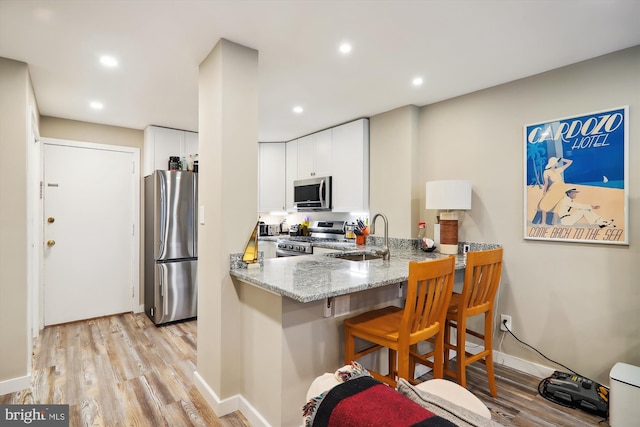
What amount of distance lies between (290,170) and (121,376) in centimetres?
336

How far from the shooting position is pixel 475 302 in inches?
92.1

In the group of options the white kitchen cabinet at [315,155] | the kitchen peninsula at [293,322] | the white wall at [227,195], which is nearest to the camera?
the kitchen peninsula at [293,322]

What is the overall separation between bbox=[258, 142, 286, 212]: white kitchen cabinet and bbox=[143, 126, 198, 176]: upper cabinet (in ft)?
3.70

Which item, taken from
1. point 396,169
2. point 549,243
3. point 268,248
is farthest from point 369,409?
point 268,248

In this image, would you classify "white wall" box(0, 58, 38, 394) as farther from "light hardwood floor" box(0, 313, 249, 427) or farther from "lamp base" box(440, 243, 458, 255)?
"lamp base" box(440, 243, 458, 255)

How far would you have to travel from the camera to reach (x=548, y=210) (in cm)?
261

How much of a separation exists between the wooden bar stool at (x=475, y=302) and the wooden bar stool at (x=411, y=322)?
0.89ft

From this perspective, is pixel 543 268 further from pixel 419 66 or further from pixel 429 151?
pixel 419 66

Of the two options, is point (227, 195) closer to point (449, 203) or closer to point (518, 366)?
point (449, 203)

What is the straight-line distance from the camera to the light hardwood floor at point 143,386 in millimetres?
2105

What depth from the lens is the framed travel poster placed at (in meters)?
2.28

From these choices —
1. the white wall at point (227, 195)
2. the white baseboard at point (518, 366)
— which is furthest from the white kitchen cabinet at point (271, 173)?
the white baseboard at point (518, 366)

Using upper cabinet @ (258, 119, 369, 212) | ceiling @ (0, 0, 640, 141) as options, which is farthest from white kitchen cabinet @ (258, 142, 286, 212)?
ceiling @ (0, 0, 640, 141)

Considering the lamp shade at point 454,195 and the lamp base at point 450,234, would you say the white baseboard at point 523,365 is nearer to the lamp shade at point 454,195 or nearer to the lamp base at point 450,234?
the lamp base at point 450,234
